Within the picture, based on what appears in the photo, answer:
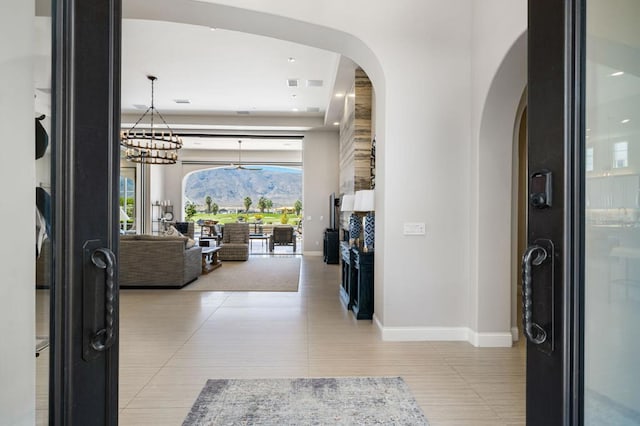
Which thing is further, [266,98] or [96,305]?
[266,98]

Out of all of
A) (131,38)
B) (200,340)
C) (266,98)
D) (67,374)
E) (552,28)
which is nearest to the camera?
(67,374)

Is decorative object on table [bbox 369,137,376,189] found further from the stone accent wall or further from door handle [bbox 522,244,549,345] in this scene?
door handle [bbox 522,244,549,345]

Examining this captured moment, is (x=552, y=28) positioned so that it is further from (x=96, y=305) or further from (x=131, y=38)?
(x=131, y=38)

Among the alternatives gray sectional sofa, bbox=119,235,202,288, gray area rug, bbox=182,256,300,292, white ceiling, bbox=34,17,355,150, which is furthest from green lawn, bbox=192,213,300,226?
gray sectional sofa, bbox=119,235,202,288

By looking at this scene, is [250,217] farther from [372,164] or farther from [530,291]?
[530,291]

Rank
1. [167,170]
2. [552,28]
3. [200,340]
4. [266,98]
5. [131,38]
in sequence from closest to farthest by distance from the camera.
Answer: [552,28]
[200,340]
[131,38]
[266,98]
[167,170]

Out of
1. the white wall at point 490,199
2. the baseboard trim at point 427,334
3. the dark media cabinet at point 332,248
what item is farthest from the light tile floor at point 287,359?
the dark media cabinet at point 332,248

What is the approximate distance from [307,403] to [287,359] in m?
0.81

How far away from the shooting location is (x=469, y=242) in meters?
3.84

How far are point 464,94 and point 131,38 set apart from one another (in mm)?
5153

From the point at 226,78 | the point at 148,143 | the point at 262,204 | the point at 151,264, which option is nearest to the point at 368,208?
the point at 151,264

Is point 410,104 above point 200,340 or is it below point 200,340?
above

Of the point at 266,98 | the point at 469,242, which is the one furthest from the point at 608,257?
the point at 266,98

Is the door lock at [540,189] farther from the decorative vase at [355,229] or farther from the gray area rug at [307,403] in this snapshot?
the decorative vase at [355,229]
